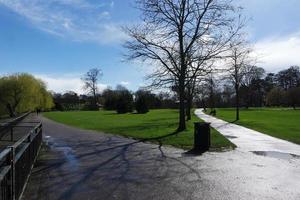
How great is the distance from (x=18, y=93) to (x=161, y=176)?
8063cm

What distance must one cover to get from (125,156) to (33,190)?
5874 mm

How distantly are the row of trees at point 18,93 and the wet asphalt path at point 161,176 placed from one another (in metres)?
71.7

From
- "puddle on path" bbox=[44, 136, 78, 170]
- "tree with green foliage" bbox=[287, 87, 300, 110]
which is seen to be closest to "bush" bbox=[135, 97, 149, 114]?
"tree with green foliage" bbox=[287, 87, 300, 110]

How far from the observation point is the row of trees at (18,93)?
3310 inches

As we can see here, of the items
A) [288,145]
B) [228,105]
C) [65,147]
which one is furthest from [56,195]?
[228,105]

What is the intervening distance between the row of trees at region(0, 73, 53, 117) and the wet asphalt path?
7171 cm

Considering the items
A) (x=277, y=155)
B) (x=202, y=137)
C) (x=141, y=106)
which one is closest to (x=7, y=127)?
(x=202, y=137)

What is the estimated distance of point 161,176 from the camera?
10.7m

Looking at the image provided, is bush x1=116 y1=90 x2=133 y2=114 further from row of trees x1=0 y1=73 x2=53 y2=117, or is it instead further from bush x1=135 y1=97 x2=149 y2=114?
row of trees x1=0 y1=73 x2=53 y2=117

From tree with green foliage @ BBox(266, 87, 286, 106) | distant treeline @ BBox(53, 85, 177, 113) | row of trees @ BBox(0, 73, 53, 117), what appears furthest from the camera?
tree with green foliage @ BBox(266, 87, 286, 106)

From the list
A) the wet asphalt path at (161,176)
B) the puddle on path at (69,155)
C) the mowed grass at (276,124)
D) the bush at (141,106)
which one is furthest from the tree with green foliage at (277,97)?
the wet asphalt path at (161,176)

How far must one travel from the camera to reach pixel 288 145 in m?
18.7

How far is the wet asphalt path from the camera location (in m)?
8.66

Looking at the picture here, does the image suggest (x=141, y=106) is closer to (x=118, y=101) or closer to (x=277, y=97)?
(x=118, y=101)
